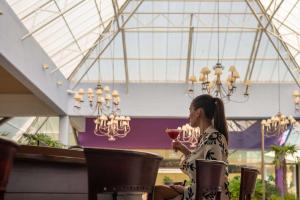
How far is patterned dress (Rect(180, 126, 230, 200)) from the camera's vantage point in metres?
3.41

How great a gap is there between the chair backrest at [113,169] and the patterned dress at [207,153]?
119 centimetres

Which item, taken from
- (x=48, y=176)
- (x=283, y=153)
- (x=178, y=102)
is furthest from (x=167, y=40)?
(x=48, y=176)

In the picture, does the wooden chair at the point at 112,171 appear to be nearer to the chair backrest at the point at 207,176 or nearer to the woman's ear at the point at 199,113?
the chair backrest at the point at 207,176

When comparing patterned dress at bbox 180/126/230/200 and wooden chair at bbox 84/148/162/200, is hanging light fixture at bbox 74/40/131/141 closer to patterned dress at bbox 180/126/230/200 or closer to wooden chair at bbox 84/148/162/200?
patterned dress at bbox 180/126/230/200

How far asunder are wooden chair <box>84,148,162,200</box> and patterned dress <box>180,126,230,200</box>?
120 centimetres

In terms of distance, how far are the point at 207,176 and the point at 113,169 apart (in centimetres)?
89

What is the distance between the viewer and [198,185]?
114 inches

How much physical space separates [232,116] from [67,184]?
1422cm

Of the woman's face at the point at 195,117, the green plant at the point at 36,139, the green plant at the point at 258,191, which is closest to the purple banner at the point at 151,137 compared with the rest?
the green plant at the point at 258,191

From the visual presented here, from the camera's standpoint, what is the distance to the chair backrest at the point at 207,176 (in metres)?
2.88

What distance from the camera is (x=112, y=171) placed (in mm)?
2160

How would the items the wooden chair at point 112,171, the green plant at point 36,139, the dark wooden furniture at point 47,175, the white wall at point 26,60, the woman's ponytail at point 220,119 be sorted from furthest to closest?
1. the white wall at point 26,60
2. the green plant at point 36,139
3. the woman's ponytail at point 220,119
4. the dark wooden furniture at point 47,175
5. the wooden chair at point 112,171

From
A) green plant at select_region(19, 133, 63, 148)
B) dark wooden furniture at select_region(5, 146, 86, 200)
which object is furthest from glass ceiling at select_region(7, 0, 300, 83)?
dark wooden furniture at select_region(5, 146, 86, 200)

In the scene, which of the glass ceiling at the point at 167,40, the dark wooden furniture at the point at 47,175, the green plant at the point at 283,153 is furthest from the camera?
the green plant at the point at 283,153
